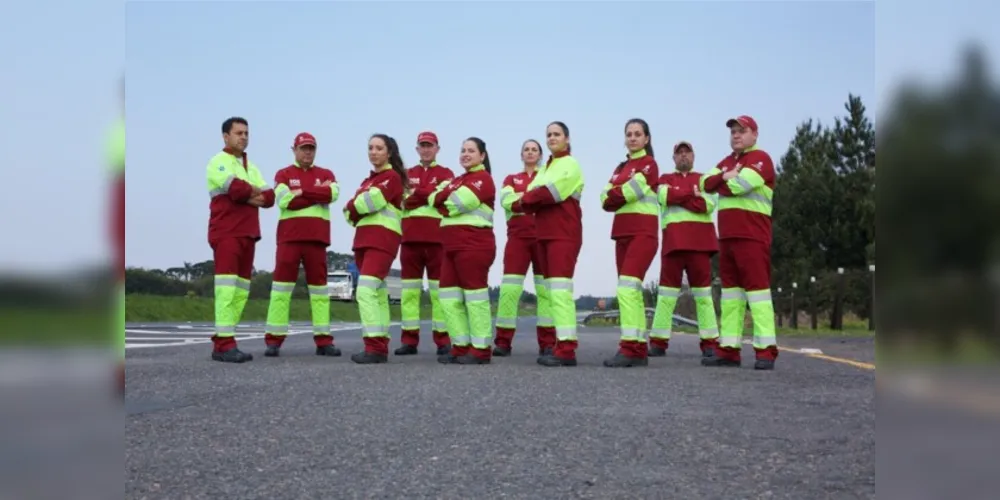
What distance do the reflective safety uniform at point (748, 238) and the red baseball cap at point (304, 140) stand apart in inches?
155

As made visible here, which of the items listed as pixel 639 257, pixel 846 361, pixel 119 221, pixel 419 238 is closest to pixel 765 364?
pixel 846 361

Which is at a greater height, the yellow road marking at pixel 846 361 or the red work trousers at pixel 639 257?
the red work trousers at pixel 639 257

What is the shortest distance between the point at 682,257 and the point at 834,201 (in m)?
25.4

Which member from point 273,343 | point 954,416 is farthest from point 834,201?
point 954,416

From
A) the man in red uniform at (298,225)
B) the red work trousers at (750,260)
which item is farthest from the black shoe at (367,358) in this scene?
the red work trousers at (750,260)

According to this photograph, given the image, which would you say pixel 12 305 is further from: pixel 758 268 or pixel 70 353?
pixel 758 268

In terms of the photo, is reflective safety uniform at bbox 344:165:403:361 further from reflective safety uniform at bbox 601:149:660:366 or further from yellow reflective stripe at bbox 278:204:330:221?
reflective safety uniform at bbox 601:149:660:366

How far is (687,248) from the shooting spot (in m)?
9.22

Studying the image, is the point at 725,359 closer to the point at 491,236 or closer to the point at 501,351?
the point at 491,236

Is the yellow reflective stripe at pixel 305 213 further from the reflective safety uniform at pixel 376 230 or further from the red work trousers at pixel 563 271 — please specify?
the red work trousers at pixel 563 271

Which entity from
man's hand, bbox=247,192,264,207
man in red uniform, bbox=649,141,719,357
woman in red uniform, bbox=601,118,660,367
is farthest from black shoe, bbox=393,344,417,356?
woman in red uniform, bbox=601,118,660,367

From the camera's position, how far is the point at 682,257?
374 inches

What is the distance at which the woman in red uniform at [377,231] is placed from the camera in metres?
8.50

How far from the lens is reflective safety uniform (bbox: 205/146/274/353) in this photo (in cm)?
866
